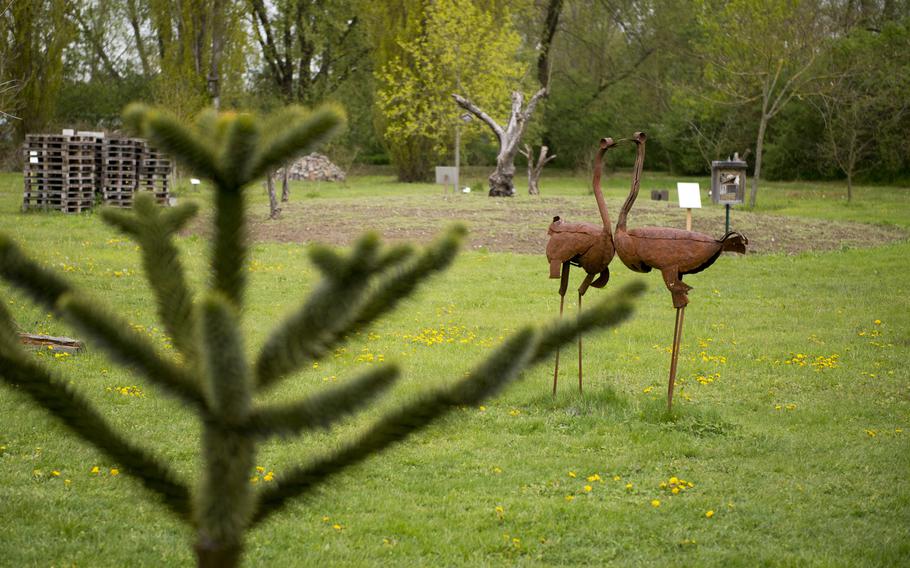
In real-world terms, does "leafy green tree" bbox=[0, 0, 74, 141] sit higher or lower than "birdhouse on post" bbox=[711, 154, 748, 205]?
higher

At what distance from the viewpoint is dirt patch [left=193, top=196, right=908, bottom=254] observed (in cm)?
1975

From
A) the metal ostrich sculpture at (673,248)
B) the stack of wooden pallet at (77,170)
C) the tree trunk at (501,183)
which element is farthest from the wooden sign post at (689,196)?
the tree trunk at (501,183)

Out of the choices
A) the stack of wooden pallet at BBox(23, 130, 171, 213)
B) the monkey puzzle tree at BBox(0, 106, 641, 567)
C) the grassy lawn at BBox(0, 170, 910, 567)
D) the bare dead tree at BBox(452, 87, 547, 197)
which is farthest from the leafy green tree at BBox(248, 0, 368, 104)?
the monkey puzzle tree at BBox(0, 106, 641, 567)

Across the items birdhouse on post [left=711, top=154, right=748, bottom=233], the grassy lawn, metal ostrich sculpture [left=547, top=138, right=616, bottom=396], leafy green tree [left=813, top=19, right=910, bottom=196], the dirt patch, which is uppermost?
leafy green tree [left=813, top=19, right=910, bottom=196]

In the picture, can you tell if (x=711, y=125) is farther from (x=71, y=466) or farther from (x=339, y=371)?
(x=71, y=466)

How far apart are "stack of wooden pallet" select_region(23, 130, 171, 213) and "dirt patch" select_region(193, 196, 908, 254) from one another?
3246mm

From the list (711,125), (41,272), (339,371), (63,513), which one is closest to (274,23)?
(711,125)

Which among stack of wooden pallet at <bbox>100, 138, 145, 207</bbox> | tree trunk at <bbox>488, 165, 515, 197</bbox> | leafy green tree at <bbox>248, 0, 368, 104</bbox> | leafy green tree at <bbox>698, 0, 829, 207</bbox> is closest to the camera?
stack of wooden pallet at <bbox>100, 138, 145, 207</bbox>

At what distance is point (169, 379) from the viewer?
5.20 ft

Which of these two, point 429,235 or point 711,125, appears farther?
point 711,125

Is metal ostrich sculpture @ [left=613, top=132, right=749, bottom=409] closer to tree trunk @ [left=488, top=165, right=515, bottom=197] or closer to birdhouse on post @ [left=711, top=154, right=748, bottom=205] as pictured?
birdhouse on post @ [left=711, top=154, right=748, bottom=205]

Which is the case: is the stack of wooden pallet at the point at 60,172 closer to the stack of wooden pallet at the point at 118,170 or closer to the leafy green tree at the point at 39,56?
the stack of wooden pallet at the point at 118,170

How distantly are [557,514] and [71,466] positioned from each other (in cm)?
323

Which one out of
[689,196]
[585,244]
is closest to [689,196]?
[689,196]
